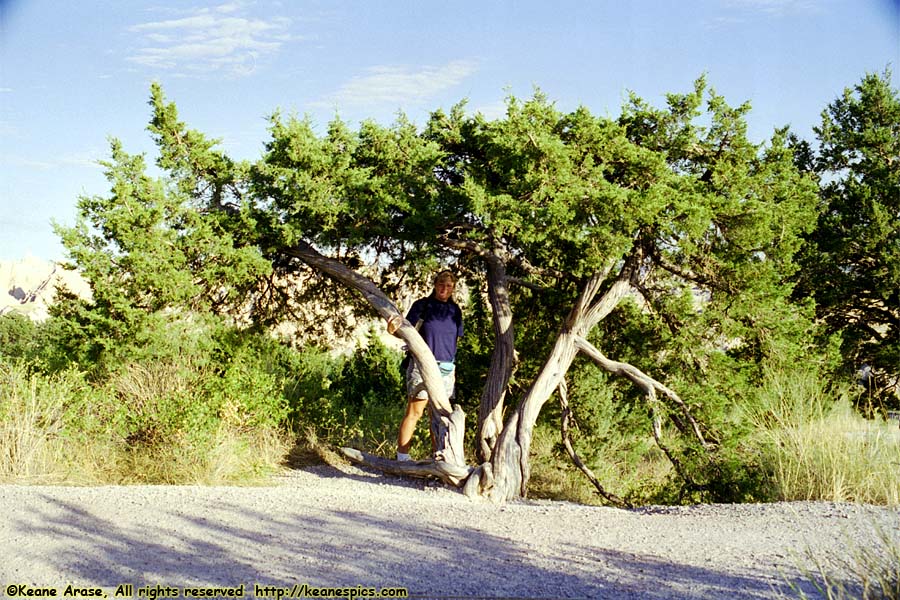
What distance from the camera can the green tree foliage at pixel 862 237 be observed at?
39.7 feet

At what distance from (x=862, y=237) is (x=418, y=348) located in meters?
6.90

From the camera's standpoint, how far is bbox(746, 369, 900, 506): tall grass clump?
730 cm

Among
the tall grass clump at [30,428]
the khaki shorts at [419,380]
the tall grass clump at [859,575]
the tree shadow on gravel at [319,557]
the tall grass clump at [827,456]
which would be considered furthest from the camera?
the khaki shorts at [419,380]

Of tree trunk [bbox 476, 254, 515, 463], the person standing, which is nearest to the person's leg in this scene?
the person standing

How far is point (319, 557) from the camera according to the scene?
16.9 feet

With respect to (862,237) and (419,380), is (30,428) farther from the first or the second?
(862,237)

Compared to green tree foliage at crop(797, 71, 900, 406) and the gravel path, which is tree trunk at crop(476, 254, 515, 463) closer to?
the gravel path

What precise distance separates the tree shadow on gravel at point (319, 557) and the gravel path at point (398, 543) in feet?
0.04

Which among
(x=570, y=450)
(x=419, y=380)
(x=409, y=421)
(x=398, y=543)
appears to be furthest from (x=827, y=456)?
(x=409, y=421)

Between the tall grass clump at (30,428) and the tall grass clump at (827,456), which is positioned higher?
the tall grass clump at (827,456)

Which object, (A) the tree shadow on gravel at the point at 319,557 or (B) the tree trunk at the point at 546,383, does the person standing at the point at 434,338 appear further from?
(A) the tree shadow on gravel at the point at 319,557

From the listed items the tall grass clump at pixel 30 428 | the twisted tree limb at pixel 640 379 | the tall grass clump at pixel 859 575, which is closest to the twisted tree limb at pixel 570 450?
the twisted tree limb at pixel 640 379

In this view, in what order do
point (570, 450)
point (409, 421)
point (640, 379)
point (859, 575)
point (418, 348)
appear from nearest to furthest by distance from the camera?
1. point (859, 575)
2. point (418, 348)
3. point (640, 379)
4. point (409, 421)
5. point (570, 450)

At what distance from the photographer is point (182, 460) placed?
27.2 feet
